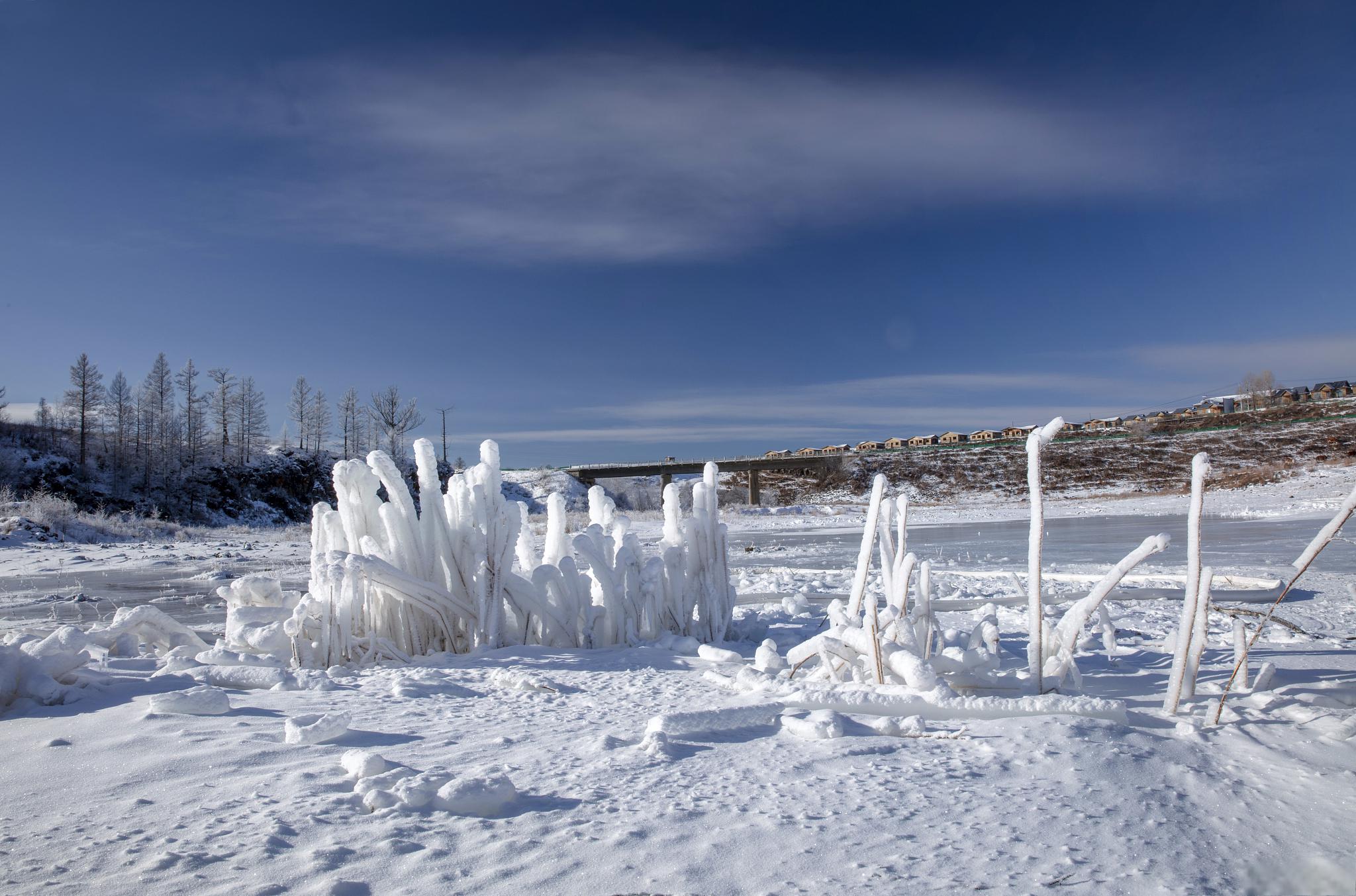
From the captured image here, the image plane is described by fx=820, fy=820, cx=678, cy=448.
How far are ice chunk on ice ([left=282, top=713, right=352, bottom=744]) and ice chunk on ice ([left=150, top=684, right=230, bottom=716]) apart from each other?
0.42 meters

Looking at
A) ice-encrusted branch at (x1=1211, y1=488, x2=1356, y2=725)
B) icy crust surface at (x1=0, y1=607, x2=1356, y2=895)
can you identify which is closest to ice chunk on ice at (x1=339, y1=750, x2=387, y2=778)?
icy crust surface at (x1=0, y1=607, x2=1356, y2=895)

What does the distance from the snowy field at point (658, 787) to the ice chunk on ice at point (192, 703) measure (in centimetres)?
2

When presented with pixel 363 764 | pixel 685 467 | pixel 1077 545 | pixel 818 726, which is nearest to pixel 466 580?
pixel 363 764

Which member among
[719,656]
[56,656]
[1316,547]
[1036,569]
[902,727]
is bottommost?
[719,656]

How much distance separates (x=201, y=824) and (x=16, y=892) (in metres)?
0.39

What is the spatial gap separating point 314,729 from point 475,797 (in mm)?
947

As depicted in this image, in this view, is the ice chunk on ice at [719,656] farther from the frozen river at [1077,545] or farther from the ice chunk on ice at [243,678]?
the frozen river at [1077,545]

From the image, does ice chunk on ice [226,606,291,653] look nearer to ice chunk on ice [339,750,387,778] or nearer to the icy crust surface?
the icy crust surface

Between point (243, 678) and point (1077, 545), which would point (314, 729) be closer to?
point (243, 678)

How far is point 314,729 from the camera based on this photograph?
2744 millimetres

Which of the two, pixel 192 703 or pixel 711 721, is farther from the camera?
pixel 192 703

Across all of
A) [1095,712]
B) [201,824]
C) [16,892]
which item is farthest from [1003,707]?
[16,892]

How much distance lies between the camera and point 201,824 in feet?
Answer: 6.70

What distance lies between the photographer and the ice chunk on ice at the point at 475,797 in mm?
2105
